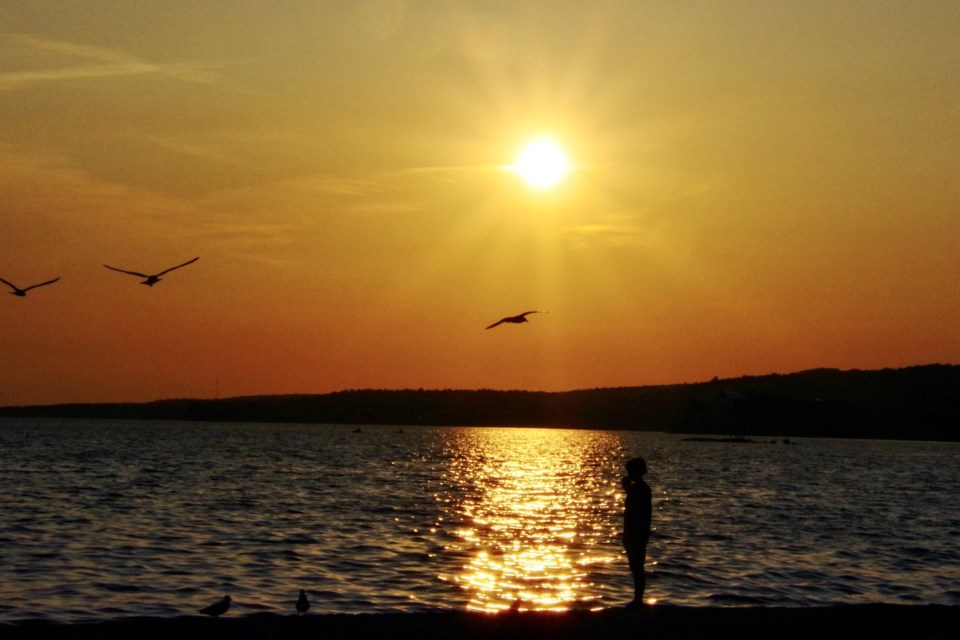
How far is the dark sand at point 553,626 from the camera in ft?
55.8

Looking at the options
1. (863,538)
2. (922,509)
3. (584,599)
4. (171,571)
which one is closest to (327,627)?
(584,599)

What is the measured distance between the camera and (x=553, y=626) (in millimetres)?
17844

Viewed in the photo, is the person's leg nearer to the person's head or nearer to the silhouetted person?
the silhouetted person

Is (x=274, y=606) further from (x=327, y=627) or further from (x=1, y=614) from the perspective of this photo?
(x=327, y=627)

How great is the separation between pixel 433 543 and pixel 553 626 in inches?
879

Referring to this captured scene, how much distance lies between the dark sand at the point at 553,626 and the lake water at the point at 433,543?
749 centimetres

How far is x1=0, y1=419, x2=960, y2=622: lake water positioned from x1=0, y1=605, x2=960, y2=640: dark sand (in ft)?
24.6

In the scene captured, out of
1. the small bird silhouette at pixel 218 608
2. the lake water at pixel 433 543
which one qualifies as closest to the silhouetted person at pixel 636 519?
the lake water at pixel 433 543

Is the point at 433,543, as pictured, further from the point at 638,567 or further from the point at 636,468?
the point at 636,468

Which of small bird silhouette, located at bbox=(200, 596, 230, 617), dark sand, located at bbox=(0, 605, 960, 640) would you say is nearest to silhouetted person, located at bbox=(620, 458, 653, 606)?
dark sand, located at bbox=(0, 605, 960, 640)

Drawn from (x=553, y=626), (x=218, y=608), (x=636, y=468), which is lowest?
(x=218, y=608)

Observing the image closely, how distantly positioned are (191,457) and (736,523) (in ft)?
239

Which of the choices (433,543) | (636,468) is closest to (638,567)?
(636,468)

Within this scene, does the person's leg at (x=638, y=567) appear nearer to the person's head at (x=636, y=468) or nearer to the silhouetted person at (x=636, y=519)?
the silhouetted person at (x=636, y=519)
